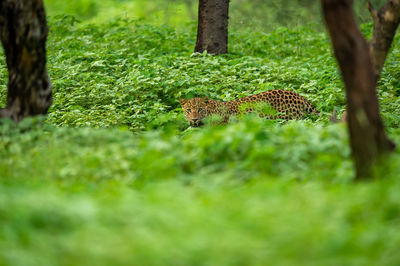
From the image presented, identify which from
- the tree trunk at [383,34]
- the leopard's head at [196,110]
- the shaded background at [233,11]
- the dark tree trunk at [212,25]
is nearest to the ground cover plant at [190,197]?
the leopard's head at [196,110]

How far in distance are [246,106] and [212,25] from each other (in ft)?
15.4

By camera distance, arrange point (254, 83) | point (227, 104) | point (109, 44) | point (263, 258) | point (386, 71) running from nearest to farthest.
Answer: point (263, 258), point (227, 104), point (254, 83), point (386, 71), point (109, 44)

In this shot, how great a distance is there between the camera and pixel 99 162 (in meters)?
5.69

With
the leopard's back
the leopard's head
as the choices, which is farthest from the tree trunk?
the leopard's head

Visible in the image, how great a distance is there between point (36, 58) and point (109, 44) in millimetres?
7699

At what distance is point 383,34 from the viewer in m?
7.21

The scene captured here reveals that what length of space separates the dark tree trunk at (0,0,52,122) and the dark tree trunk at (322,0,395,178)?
322cm

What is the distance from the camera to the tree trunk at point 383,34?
23.6ft

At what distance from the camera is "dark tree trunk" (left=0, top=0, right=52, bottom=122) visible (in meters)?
6.56

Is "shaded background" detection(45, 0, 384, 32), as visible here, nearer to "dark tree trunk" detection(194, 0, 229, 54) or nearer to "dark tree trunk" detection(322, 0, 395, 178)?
"dark tree trunk" detection(194, 0, 229, 54)

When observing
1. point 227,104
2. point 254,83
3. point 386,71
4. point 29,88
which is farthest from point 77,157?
point 386,71

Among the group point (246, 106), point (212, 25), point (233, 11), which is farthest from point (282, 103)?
point (233, 11)

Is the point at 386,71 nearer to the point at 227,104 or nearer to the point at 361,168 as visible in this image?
the point at 227,104

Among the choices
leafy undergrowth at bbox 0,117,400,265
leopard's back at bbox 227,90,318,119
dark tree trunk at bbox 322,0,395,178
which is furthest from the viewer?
leopard's back at bbox 227,90,318,119
